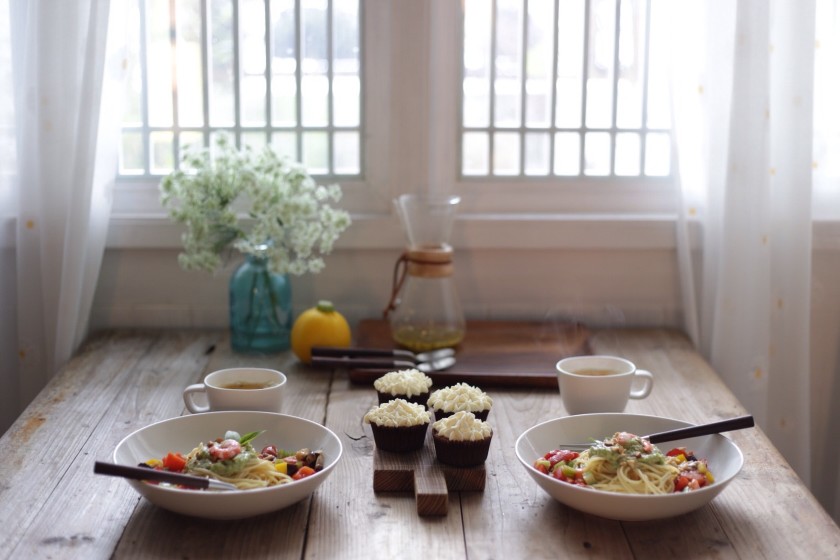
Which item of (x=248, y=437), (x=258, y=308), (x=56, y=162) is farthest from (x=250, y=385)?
(x=56, y=162)

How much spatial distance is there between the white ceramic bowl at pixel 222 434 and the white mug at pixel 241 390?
64 millimetres

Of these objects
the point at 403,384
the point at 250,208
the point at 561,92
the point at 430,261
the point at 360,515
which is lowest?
the point at 360,515

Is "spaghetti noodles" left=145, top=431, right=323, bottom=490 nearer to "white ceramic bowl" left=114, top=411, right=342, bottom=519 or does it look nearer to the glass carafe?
"white ceramic bowl" left=114, top=411, right=342, bottom=519

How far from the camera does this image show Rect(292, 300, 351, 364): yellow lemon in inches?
72.6

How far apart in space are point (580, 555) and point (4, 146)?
1.46 m

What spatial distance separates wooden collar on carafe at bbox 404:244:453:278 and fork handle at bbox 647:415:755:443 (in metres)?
0.67

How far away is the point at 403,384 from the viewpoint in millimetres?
1475

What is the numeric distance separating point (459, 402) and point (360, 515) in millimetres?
246

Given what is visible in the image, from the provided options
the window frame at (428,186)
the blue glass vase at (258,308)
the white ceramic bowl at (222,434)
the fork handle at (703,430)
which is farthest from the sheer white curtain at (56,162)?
the fork handle at (703,430)

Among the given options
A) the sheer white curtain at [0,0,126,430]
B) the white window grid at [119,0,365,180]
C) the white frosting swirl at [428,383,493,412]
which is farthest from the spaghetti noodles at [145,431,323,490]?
the white window grid at [119,0,365,180]

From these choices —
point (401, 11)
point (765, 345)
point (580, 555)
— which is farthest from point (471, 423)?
point (401, 11)

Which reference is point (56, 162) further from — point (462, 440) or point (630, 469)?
point (630, 469)

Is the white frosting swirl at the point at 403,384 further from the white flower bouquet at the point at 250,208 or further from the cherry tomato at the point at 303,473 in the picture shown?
the white flower bouquet at the point at 250,208

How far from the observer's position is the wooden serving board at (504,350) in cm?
176
